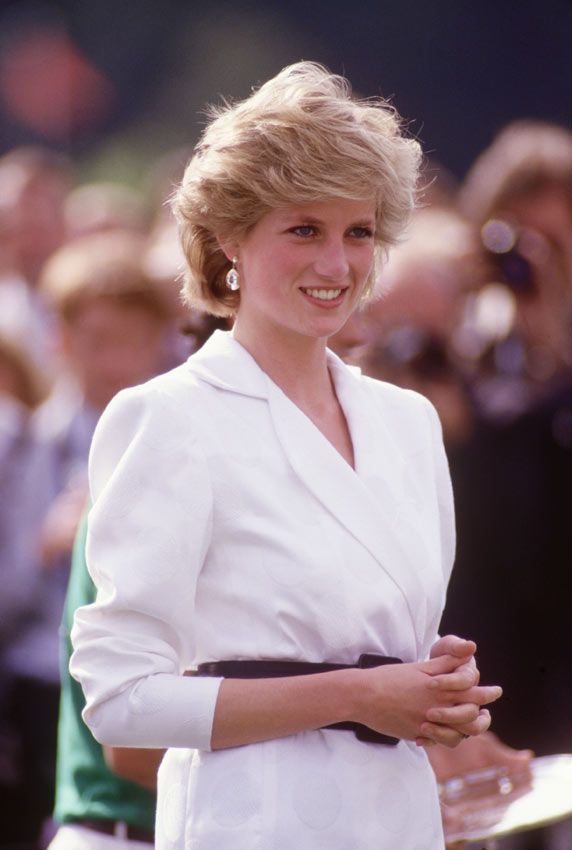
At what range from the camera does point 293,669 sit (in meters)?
2.15

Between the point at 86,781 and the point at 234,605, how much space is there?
26.4 inches

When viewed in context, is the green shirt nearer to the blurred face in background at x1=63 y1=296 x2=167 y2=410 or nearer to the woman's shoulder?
the woman's shoulder

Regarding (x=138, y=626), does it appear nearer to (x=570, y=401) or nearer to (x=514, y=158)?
(x=570, y=401)

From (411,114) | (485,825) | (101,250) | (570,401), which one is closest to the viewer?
(485,825)

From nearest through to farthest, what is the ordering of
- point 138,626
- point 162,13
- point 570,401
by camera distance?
point 138,626 < point 570,401 < point 162,13

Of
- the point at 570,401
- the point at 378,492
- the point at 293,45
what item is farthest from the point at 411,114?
the point at 378,492

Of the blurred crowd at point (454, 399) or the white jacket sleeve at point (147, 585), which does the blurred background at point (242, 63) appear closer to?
the blurred crowd at point (454, 399)

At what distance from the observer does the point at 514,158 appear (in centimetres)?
460

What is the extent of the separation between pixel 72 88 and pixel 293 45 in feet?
3.01

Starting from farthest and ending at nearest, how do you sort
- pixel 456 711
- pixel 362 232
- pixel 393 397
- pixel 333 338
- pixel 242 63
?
1. pixel 242 63
2. pixel 333 338
3. pixel 393 397
4. pixel 362 232
5. pixel 456 711

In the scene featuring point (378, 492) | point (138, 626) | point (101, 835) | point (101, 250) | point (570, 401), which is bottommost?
point (101, 835)

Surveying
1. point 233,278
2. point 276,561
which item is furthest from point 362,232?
point 276,561

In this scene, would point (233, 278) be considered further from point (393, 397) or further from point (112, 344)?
point (112, 344)

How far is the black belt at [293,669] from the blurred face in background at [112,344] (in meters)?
2.30
